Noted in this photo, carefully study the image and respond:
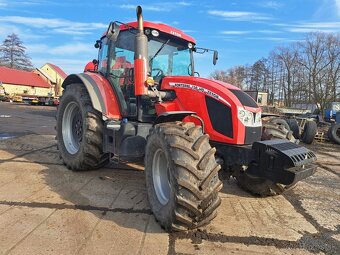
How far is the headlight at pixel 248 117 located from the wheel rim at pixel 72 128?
3370mm

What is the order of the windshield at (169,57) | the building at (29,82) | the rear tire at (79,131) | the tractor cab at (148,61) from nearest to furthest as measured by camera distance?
the tractor cab at (148,61), the windshield at (169,57), the rear tire at (79,131), the building at (29,82)

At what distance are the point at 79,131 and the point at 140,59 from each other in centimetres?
241

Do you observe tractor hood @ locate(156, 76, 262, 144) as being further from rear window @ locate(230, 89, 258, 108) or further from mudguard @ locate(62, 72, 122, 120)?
mudguard @ locate(62, 72, 122, 120)

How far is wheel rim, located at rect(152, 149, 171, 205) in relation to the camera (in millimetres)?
4398

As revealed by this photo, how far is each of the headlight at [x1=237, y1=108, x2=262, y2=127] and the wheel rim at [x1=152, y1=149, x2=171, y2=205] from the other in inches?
43.7

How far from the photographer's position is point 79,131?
6719mm

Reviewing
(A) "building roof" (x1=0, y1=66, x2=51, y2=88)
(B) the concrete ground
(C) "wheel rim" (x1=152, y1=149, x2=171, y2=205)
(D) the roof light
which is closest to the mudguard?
(B) the concrete ground

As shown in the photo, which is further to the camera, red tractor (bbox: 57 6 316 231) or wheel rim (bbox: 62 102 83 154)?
wheel rim (bbox: 62 102 83 154)

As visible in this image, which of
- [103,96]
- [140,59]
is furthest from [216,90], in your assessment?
[103,96]

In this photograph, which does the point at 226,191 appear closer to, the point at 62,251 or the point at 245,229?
the point at 245,229

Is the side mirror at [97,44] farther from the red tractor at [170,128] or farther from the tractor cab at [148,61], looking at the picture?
the tractor cab at [148,61]

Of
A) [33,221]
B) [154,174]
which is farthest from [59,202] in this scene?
[154,174]

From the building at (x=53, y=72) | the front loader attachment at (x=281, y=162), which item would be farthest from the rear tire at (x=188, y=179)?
the building at (x=53, y=72)

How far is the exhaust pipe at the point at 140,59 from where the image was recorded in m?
4.89
